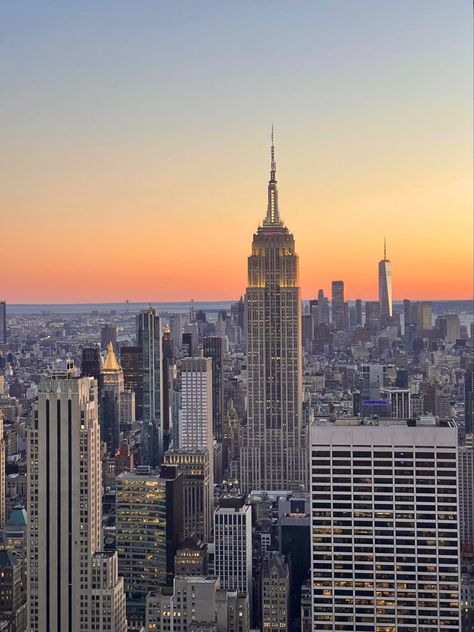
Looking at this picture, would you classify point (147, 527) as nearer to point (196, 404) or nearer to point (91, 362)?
point (91, 362)

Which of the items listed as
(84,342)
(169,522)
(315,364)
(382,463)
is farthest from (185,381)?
(382,463)

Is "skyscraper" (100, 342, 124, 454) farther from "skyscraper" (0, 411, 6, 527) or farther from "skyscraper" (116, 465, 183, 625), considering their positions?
"skyscraper" (0, 411, 6, 527)

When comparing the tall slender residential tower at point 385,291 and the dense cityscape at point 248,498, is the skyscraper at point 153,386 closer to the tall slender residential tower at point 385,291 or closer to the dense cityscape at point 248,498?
the dense cityscape at point 248,498

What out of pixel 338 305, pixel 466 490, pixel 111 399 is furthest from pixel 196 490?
pixel 466 490

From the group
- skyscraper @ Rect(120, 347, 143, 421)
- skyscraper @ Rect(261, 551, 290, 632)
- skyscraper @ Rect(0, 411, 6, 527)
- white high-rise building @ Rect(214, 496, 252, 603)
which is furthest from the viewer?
skyscraper @ Rect(120, 347, 143, 421)

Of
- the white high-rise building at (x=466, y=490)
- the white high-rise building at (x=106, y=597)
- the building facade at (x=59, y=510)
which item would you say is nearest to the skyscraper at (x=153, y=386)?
the building facade at (x=59, y=510)

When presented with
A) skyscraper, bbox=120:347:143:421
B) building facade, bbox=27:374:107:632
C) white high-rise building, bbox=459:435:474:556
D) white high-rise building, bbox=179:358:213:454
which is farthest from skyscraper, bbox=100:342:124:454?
white high-rise building, bbox=459:435:474:556

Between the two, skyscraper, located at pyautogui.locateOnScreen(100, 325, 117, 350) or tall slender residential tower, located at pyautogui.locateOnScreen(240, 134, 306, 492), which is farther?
tall slender residential tower, located at pyautogui.locateOnScreen(240, 134, 306, 492)

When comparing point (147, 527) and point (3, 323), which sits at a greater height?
point (3, 323)
